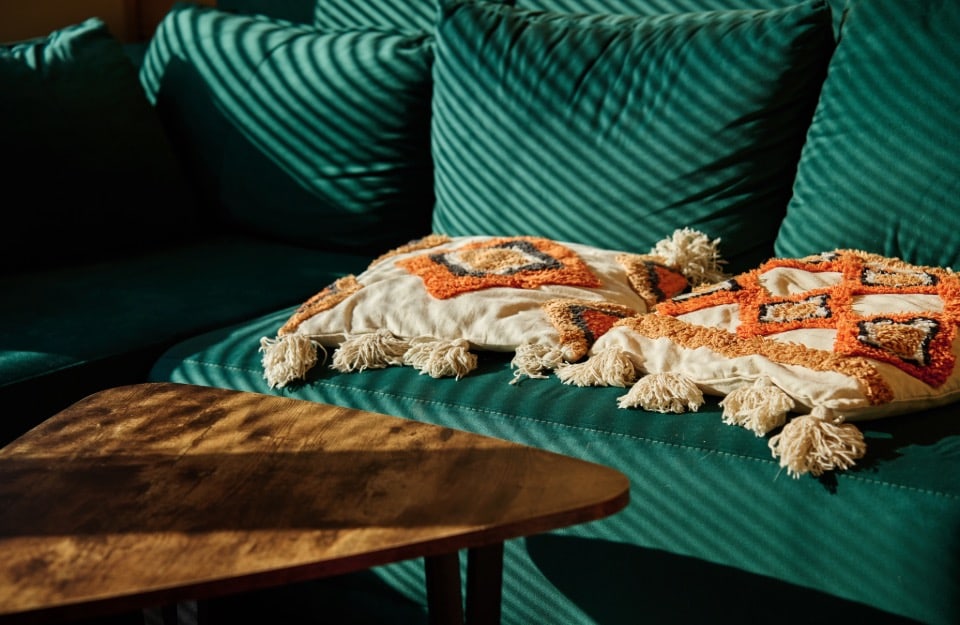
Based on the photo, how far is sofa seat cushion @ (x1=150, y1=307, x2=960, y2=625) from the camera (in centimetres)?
108

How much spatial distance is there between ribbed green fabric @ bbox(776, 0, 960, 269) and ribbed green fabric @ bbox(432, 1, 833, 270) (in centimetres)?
8

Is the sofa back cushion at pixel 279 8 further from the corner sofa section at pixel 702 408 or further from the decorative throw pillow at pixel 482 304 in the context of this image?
the decorative throw pillow at pixel 482 304

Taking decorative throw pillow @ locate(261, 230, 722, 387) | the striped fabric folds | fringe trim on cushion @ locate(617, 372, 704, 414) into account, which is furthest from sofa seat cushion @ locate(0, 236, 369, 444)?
fringe trim on cushion @ locate(617, 372, 704, 414)

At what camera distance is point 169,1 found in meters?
2.87

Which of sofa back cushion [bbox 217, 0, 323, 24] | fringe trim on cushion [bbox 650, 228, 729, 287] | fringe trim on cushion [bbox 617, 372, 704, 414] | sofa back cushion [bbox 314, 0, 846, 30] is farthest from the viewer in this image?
sofa back cushion [bbox 217, 0, 323, 24]

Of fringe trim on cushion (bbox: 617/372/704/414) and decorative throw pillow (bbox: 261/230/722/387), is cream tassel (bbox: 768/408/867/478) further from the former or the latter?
decorative throw pillow (bbox: 261/230/722/387)

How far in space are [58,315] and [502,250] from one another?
80 cm

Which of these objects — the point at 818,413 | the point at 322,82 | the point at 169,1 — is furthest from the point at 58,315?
the point at 169,1

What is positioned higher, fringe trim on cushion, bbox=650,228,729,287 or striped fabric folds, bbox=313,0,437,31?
striped fabric folds, bbox=313,0,437,31

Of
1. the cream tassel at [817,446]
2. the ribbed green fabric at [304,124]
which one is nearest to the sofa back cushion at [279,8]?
the ribbed green fabric at [304,124]

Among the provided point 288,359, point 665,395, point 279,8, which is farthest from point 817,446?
point 279,8

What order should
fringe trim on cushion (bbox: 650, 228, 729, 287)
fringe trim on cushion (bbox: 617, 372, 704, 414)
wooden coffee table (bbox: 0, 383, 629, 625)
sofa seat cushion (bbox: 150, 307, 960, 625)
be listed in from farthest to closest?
fringe trim on cushion (bbox: 650, 228, 729, 287)
fringe trim on cushion (bbox: 617, 372, 704, 414)
sofa seat cushion (bbox: 150, 307, 960, 625)
wooden coffee table (bbox: 0, 383, 629, 625)

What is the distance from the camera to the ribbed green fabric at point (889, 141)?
5.00 feet

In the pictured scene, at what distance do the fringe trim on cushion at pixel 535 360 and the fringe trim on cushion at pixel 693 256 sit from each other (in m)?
0.38
